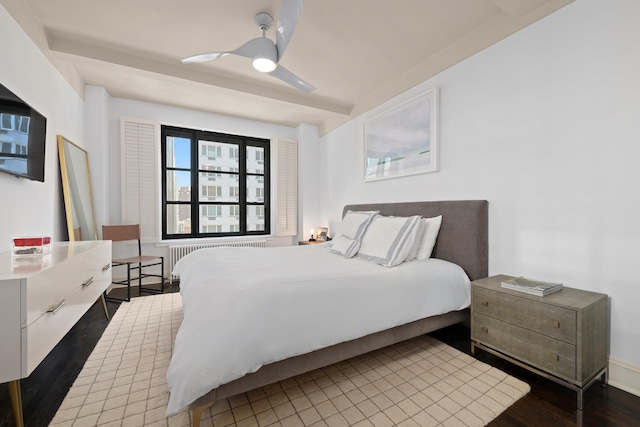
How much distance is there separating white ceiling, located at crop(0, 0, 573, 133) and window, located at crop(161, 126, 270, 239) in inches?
34.2

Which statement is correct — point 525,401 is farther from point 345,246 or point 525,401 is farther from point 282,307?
point 345,246

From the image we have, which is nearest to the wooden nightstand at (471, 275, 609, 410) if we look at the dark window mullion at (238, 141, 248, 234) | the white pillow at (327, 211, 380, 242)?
the white pillow at (327, 211, 380, 242)

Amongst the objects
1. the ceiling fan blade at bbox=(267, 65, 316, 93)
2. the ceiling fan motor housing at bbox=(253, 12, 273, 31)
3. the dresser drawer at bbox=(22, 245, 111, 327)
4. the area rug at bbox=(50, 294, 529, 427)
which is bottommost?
the area rug at bbox=(50, 294, 529, 427)

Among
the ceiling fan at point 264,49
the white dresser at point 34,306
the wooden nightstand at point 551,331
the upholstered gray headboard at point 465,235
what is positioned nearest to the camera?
the white dresser at point 34,306

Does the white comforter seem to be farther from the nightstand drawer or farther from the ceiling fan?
the ceiling fan

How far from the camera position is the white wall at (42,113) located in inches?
73.6

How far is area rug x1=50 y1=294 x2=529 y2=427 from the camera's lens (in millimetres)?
1376

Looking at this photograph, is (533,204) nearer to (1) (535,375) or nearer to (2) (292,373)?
(1) (535,375)

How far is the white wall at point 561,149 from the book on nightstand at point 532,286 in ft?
0.71

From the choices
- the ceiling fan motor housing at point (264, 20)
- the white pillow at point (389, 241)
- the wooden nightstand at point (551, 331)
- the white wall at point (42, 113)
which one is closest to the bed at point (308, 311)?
the white pillow at point (389, 241)

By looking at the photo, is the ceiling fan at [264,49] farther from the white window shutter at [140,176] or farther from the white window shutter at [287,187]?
the white window shutter at [287,187]

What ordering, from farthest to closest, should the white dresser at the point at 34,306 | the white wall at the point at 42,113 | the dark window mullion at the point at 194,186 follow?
1. the dark window mullion at the point at 194,186
2. the white wall at the point at 42,113
3. the white dresser at the point at 34,306

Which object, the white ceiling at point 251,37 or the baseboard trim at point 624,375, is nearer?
the baseboard trim at point 624,375

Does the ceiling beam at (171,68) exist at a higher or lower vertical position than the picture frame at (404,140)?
higher
